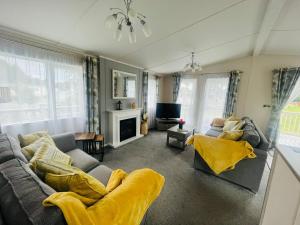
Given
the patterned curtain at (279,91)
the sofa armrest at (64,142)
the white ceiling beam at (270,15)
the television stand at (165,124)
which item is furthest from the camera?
the television stand at (165,124)

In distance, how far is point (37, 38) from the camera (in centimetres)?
210

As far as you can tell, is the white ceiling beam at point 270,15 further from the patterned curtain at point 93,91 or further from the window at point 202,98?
the patterned curtain at point 93,91

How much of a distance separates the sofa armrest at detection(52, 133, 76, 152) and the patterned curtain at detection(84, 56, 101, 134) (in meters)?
0.83

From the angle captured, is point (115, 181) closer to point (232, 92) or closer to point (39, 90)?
point (39, 90)


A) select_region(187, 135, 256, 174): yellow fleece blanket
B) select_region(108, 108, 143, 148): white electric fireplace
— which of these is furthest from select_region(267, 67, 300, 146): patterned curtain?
select_region(108, 108, 143, 148): white electric fireplace

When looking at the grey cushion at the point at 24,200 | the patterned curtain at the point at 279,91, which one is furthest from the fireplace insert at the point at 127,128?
the patterned curtain at the point at 279,91

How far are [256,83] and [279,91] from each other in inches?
21.7

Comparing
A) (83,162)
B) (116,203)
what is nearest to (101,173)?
(83,162)

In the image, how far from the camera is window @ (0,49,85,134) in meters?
1.99

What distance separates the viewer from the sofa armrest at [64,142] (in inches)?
80.1

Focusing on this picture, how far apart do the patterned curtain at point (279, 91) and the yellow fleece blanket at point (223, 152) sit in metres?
2.51

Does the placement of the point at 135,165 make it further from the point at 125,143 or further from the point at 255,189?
the point at 255,189

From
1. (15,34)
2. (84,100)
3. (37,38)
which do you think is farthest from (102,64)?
(15,34)

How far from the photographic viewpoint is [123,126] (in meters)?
3.80
